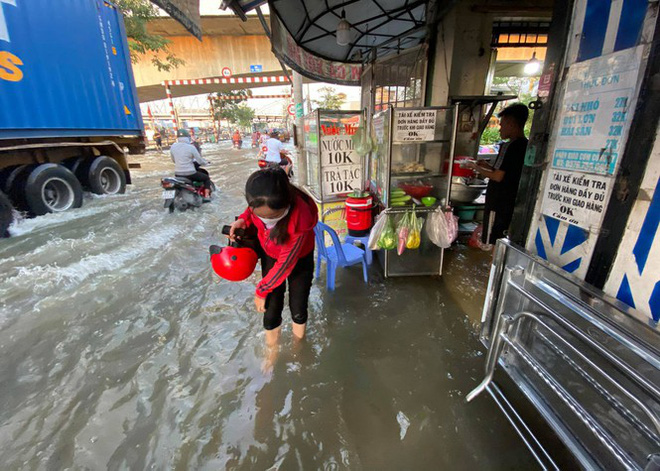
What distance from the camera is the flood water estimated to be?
5.84 ft

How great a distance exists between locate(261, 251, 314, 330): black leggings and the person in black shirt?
2338 mm

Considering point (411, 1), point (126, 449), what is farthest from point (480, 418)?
point (411, 1)

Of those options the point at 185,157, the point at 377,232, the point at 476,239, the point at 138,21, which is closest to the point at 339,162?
the point at 377,232

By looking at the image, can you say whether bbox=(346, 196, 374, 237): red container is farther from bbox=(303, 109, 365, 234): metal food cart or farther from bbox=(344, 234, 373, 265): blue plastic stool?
bbox=(303, 109, 365, 234): metal food cart

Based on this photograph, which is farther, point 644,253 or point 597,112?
point 597,112

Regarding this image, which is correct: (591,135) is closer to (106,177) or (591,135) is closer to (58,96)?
(58,96)

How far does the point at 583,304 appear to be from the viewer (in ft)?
4.13

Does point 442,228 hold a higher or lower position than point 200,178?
lower

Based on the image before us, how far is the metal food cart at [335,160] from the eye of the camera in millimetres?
3992

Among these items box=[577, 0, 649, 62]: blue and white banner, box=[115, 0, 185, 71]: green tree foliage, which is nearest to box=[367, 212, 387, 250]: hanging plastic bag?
box=[577, 0, 649, 62]: blue and white banner

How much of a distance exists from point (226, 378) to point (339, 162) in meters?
2.95

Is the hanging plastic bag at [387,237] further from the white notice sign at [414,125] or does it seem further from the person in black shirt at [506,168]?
the person in black shirt at [506,168]

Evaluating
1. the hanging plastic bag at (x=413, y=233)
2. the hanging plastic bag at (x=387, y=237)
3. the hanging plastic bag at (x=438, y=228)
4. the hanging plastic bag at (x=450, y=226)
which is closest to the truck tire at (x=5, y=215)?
the hanging plastic bag at (x=387, y=237)

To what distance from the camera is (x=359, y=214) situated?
11.8ft
